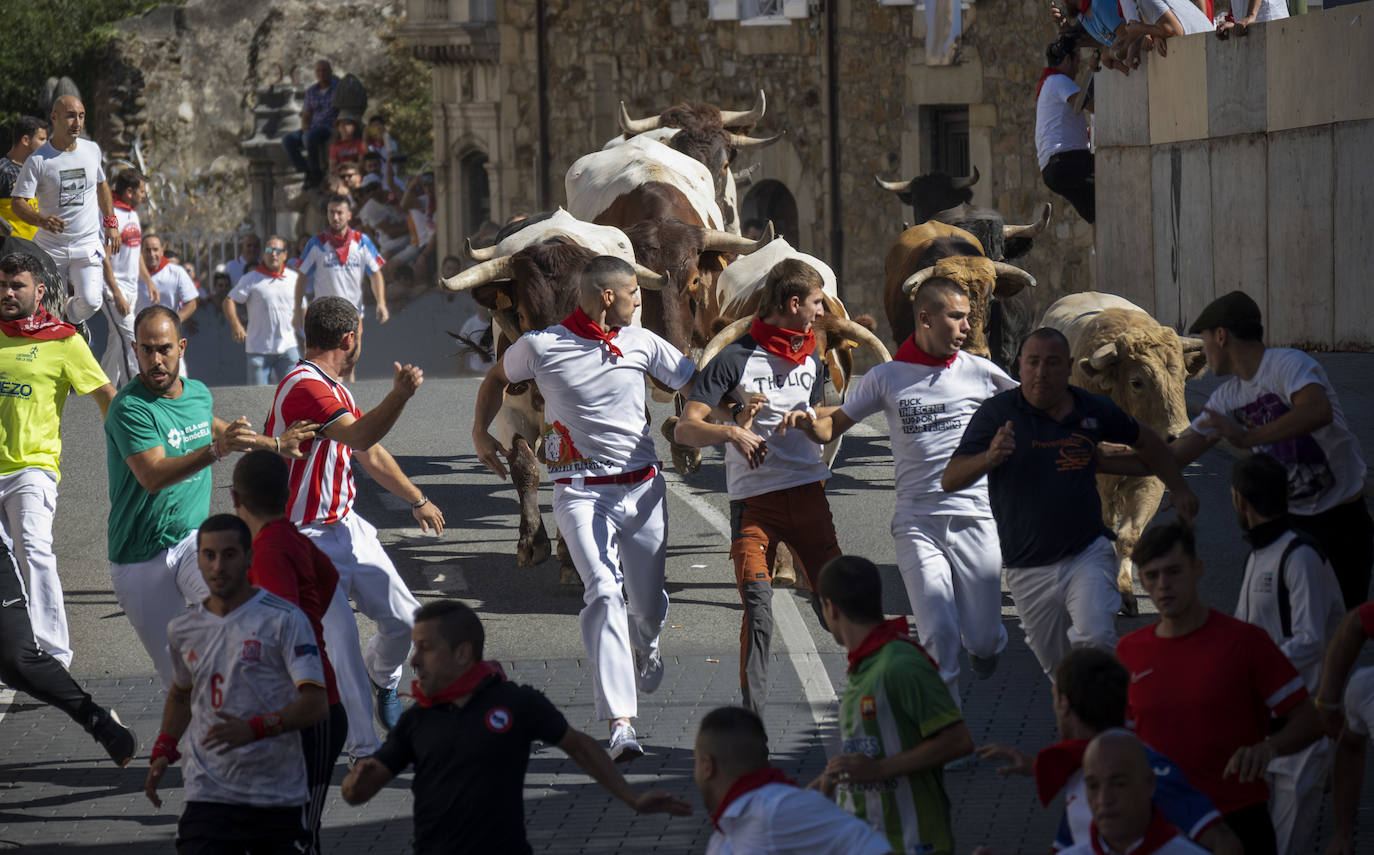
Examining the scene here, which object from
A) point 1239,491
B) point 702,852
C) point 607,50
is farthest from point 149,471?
point 607,50

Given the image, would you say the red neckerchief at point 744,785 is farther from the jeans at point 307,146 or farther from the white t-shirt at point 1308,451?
the jeans at point 307,146

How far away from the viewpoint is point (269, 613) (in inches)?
221

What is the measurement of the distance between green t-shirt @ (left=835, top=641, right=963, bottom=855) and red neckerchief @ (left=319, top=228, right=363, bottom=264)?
1355 centimetres

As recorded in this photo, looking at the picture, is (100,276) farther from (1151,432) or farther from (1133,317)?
(1151,432)

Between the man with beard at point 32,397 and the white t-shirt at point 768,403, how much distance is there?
8.70 ft

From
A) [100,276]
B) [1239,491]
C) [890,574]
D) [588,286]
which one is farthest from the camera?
[100,276]

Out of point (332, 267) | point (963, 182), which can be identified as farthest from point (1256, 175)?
point (332, 267)

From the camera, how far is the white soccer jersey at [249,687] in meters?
5.48

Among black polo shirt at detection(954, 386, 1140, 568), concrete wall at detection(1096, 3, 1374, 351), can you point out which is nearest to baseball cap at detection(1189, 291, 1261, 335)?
black polo shirt at detection(954, 386, 1140, 568)

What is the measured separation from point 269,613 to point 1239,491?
307 centimetres

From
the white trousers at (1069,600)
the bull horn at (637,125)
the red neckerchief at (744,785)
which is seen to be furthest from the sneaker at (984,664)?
the bull horn at (637,125)

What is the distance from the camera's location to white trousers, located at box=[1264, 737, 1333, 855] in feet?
18.9

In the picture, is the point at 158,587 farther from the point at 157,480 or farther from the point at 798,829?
the point at 798,829

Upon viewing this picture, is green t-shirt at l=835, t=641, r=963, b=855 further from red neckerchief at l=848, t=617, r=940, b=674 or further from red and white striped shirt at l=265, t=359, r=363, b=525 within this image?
red and white striped shirt at l=265, t=359, r=363, b=525
